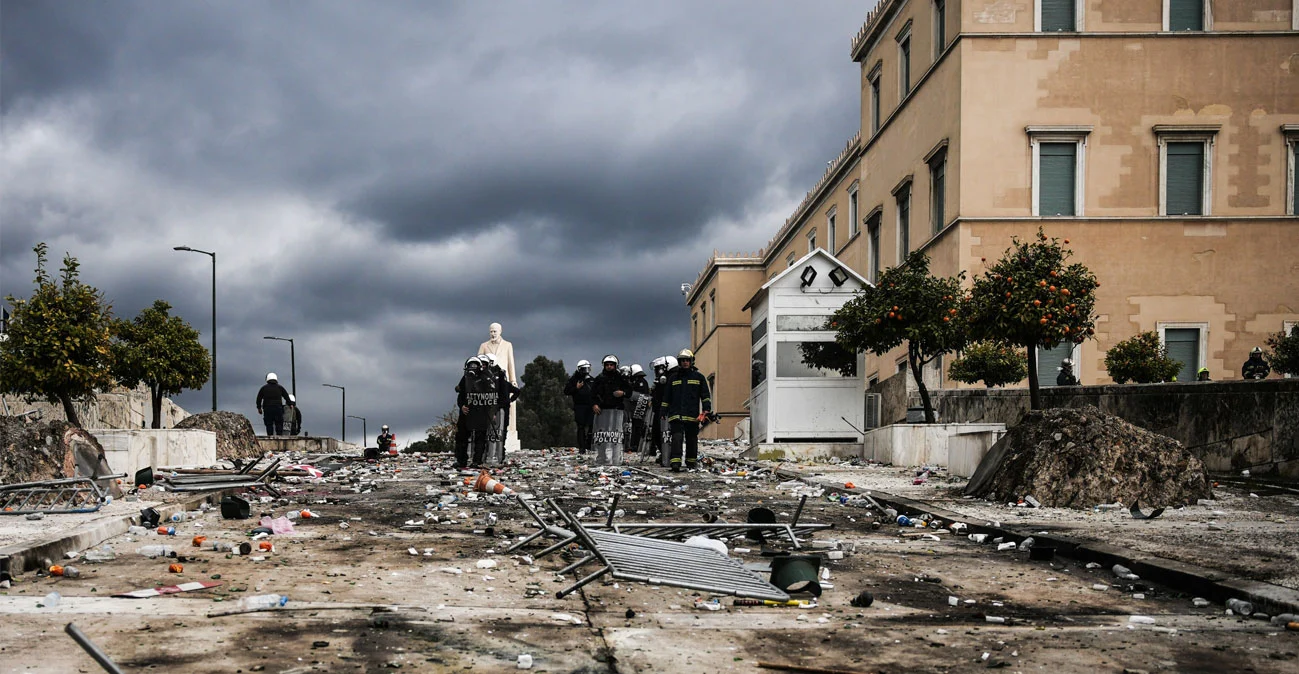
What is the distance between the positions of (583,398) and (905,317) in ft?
21.3

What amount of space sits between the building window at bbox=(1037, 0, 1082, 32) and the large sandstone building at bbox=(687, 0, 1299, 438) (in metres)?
0.03

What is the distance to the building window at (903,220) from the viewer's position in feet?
118

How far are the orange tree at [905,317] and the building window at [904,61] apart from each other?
43.5ft

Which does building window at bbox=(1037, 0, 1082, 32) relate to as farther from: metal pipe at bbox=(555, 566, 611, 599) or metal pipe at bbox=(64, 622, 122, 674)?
metal pipe at bbox=(64, 622, 122, 674)

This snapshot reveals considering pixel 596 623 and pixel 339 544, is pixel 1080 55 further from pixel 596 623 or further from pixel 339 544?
pixel 596 623

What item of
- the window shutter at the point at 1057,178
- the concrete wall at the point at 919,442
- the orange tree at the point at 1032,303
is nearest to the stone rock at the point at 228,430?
the concrete wall at the point at 919,442

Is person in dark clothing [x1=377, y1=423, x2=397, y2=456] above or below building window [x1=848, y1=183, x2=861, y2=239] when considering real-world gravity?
below

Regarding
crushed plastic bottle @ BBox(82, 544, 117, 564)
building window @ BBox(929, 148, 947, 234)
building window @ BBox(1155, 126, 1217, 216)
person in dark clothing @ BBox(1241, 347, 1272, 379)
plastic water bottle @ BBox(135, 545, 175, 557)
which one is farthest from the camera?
building window @ BBox(929, 148, 947, 234)

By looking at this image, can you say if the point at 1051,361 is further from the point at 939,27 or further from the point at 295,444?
the point at 295,444

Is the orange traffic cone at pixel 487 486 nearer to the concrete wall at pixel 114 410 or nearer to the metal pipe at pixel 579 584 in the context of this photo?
the metal pipe at pixel 579 584

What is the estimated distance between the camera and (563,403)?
251ft

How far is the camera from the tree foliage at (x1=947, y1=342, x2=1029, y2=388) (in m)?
27.6

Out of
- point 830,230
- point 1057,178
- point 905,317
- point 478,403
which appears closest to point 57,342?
point 478,403

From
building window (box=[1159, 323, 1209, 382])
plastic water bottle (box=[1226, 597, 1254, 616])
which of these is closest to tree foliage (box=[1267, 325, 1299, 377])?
building window (box=[1159, 323, 1209, 382])
